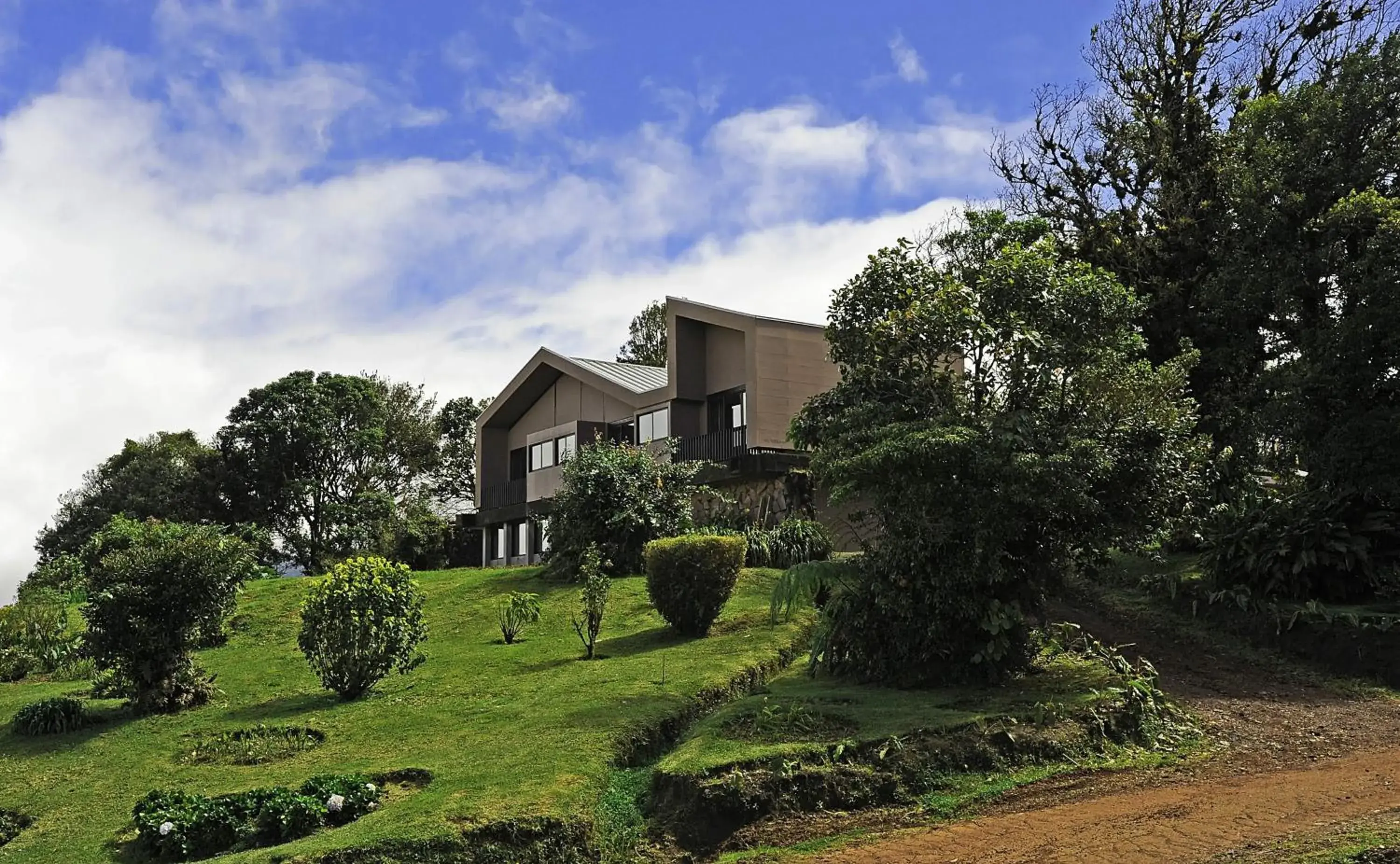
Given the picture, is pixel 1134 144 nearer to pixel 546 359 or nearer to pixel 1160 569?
pixel 1160 569

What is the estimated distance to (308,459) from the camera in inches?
1896

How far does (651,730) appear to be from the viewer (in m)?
12.7

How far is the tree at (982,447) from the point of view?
13156 mm

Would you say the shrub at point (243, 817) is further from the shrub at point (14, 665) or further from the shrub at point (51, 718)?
the shrub at point (14, 665)

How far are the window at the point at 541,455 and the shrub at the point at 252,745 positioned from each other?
79.4 ft

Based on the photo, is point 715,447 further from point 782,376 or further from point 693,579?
point 693,579

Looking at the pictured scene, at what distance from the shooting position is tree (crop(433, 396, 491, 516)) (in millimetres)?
53344

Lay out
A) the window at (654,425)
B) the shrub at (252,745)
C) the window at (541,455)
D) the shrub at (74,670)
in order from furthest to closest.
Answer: the window at (541,455)
the window at (654,425)
the shrub at (74,670)
the shrub at (252,745)

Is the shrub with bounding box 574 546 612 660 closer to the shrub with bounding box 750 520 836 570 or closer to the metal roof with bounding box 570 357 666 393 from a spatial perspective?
the shrub with bounding box 750 520 836 570

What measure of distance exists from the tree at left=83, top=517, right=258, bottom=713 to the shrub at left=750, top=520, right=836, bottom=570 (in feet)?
32.4

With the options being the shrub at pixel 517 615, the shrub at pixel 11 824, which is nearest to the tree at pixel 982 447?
the shrub at pixel 517 615

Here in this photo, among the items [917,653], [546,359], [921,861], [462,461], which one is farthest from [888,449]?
[462,461]

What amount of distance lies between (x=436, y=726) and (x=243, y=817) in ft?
9.47

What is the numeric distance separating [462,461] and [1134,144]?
114ft
